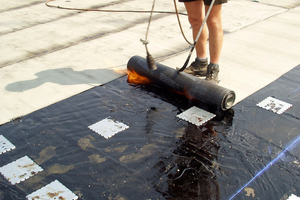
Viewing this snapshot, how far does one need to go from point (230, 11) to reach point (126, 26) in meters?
1.90

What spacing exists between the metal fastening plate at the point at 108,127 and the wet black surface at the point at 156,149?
0.15ft

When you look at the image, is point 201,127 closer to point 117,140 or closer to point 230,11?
point 117,140

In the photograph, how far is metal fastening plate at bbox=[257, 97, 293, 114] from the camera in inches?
98.6

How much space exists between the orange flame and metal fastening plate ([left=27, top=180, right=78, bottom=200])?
144 centimetres

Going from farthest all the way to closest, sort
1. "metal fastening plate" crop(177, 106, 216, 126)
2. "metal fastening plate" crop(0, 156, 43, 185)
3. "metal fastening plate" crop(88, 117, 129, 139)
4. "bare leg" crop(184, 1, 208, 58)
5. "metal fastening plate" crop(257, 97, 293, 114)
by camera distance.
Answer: "bare leg" crop(184, 1, 208, 58), "metal fastening plate" crop(257, 97, 293, 114), "metal fastening plate" crop(177, 106, 216, 126), "metal fastening plate" crop(88, 117, 129, 139), "metal fastening plate" crop(0, 156, 43, 185)

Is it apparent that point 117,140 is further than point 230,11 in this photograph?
No

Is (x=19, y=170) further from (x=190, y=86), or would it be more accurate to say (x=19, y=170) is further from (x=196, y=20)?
(x=196, y=20)

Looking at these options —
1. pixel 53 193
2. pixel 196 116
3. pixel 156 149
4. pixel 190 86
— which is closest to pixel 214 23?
pixel 190 86

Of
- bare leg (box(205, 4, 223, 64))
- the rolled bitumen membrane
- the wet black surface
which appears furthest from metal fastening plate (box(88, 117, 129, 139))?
bare leg (box(205, 4, 223, 64))

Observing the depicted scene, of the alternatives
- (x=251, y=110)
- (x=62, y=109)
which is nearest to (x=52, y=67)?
(x=62, y=109)

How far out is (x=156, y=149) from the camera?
6.86 ft

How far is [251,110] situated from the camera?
252 cm

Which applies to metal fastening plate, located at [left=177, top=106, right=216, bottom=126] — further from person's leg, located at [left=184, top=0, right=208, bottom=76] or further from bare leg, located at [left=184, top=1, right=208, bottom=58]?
bare leg, located at [left=184, top=1, right=208, bottom=58]

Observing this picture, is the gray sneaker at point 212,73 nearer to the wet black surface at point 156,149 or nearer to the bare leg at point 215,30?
the bare leg at point 215,30
